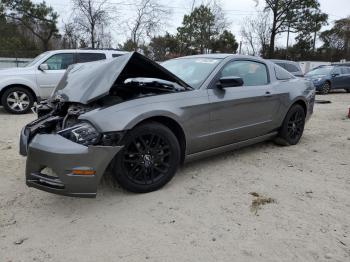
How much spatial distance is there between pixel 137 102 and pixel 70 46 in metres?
22.8

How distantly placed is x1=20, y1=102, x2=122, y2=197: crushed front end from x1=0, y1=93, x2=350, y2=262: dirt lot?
0.33 meters

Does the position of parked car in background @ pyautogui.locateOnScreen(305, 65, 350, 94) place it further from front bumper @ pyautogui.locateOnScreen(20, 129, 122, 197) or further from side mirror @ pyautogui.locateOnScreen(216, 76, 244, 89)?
front bumper @ pyautogui.locateOnScreen(20, 129, 122, 197)

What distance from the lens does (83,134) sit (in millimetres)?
2902

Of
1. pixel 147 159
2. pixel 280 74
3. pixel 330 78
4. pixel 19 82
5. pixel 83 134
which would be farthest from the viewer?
pixel 330 78

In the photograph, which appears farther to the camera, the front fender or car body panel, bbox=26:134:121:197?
the front fender

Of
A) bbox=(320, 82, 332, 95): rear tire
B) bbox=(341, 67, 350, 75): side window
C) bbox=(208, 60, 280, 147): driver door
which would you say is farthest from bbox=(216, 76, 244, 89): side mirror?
bbox=(341, 67, 350, 75): side window

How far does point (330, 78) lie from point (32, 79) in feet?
44.3

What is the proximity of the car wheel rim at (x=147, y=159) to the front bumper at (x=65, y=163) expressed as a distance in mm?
279

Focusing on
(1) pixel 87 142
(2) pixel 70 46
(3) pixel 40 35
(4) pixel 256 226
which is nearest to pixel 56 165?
(1) pixel 87 142

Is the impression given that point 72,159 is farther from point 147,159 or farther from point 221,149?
point 221,149

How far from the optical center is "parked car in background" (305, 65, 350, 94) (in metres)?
15.4

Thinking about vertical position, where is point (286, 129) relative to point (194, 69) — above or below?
below

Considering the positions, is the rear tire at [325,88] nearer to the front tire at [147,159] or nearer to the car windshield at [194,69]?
the car windshield at [194,69]

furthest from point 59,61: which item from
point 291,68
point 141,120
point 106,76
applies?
point 291,68
